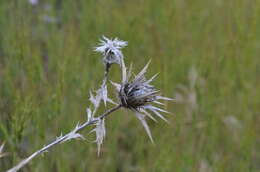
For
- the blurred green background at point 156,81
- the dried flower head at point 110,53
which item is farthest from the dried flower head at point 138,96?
the blurred green background at point 156,81

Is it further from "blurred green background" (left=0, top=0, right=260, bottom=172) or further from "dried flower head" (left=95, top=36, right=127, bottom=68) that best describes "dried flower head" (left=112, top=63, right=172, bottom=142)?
"blurred green background" (left=0, top=0, right=260, bottom=172)

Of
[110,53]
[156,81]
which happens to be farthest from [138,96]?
[156,81]

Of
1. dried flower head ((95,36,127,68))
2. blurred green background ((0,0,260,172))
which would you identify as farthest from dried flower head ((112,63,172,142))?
blurred green background ((0,0,260,172))

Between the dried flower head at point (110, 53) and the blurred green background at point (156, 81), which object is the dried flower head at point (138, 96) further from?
the blurred green background at point (156, 81)

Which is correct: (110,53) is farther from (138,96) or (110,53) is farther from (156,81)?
(156,81)

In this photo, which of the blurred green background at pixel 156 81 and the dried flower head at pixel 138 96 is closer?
the dried flower head at pixel 138 96

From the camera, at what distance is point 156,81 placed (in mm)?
2146

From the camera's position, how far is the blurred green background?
5.94 ft

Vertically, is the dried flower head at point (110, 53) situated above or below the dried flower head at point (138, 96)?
above

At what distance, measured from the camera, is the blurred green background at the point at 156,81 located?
1.81 meters

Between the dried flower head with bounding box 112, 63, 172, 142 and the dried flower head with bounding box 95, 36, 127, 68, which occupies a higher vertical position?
the dried flower head with bounding box 95, 36, 127, 68

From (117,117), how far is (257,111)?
0.67m

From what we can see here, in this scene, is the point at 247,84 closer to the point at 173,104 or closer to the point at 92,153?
the point at 173,104

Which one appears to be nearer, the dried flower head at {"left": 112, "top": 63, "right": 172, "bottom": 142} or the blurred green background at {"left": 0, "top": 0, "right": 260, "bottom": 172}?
the dried flower head at {"left": 112, "top": 63, "right": 172, "bottom": 142}
